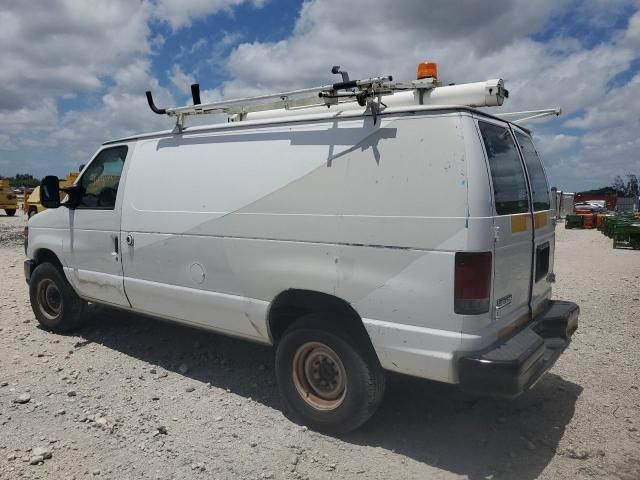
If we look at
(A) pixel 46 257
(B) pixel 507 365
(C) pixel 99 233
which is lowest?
(B) pixel 507 365

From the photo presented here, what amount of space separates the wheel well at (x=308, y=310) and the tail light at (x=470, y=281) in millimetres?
746

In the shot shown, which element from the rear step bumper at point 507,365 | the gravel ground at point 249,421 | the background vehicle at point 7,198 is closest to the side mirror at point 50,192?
the gravel ground at point 249,421

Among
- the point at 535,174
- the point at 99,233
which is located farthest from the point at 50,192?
the point at 535,174

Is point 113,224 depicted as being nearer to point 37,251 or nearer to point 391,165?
point 37,251

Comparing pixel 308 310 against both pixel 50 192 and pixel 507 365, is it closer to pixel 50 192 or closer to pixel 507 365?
pixel 507 365

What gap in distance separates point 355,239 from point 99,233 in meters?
3.08

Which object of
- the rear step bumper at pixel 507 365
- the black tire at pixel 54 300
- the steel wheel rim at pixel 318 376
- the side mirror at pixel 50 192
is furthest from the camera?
the black tire at pixel 54 300

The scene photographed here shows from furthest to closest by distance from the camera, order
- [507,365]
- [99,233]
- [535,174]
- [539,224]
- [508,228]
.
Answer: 1. [99,233]
2. [535,174]
3. [539,224]
4. [508,228]
5. [507,365]

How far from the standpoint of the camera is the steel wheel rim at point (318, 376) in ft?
12.1

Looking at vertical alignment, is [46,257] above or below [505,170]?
below

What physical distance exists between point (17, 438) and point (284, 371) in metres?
1.94

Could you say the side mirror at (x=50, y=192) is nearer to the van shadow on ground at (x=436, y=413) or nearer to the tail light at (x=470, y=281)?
the van shadow on ground at (x=436, y=413)

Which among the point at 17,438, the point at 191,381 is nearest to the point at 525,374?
the point at 191,381

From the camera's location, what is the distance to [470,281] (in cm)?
303
